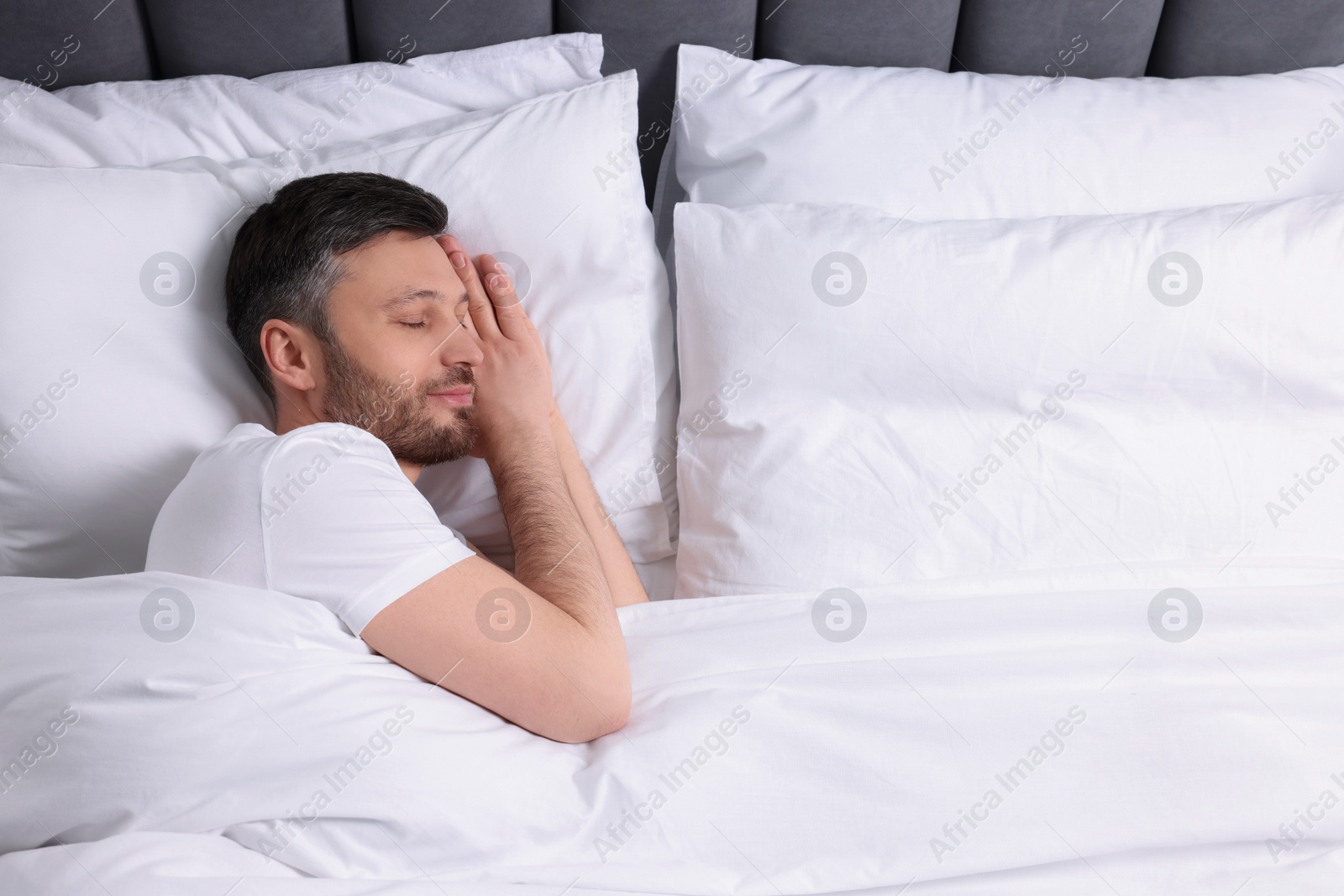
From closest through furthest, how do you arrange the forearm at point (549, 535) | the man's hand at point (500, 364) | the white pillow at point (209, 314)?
1. the forearm at point (549, 535)
2. the white pillow at point (209, 314)
3. the man's hand at point (500, 364)

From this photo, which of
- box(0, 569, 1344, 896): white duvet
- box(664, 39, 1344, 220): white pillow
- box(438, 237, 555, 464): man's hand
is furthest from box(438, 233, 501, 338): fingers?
box(0, 569, 1344, 896): white duvet

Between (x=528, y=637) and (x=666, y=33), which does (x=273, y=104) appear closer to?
(x=666, y=33)

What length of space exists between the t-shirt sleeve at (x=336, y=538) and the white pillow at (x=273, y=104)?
0.57 m

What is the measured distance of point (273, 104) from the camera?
4.53 ft

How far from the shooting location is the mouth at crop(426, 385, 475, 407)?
1.27m

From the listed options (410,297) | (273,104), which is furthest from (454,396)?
(273,104)

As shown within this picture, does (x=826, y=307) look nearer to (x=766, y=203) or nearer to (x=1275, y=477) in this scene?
(x=766, y=203)

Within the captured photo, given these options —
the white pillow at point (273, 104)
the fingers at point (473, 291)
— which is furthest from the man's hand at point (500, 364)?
the white pillow at point (273, 104)

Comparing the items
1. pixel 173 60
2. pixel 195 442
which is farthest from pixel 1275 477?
pixel 173 60

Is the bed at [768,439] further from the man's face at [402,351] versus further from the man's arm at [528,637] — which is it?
the man's face at [402,351]

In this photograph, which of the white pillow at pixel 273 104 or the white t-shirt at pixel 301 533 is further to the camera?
the white pillow at pixel 273 104

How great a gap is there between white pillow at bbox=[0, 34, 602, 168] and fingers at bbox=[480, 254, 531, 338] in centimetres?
28

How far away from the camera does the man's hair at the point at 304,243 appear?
1.22 meters

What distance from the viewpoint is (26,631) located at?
92 centimetres
